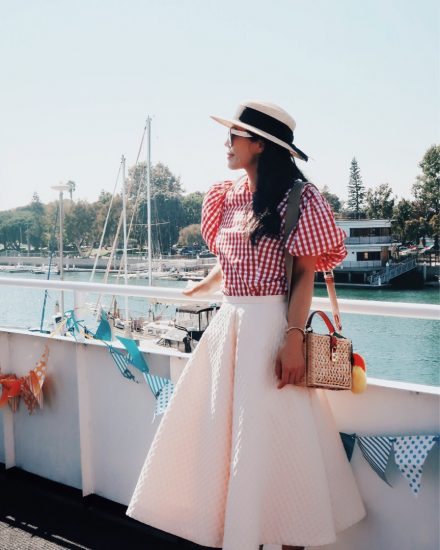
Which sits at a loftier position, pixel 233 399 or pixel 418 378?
pixel 233 399

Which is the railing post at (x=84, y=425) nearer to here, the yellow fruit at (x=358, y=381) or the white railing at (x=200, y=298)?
the white railing at (x=200, y=298)

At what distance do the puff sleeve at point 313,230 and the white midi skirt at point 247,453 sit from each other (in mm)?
165

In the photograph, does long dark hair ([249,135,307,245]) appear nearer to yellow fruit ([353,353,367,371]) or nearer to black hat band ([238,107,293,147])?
black hat band ([238,107,293,147])

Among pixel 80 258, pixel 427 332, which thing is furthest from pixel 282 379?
pixel 80 258

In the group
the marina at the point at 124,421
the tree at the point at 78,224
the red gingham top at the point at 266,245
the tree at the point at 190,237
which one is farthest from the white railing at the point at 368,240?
the red gingham top at the point at 266,245

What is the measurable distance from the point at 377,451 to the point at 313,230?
0.63m

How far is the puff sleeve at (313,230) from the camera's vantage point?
1387 millimetres

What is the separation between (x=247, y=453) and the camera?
1433mm

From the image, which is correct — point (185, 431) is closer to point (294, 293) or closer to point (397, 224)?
point (294, 293)

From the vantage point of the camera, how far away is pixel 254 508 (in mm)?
1424

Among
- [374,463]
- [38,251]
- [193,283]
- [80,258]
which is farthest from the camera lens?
[38,251]

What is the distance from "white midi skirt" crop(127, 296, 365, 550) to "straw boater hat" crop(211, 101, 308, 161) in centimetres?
39

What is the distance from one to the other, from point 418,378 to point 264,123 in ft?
71.4

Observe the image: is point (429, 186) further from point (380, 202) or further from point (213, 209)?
point (213, 209)
